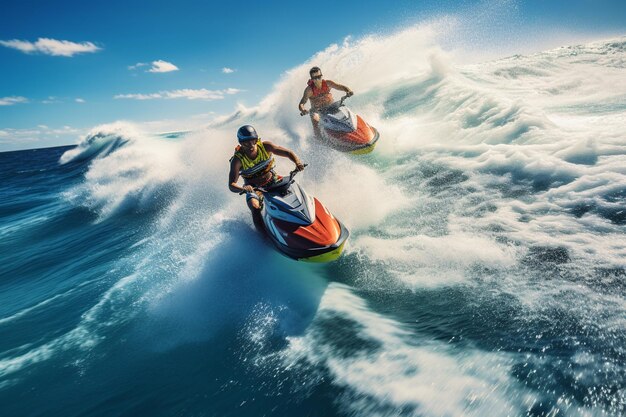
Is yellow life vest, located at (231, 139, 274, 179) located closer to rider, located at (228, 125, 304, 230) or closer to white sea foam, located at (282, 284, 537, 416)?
rider, located at (228, 125, 304, 230)

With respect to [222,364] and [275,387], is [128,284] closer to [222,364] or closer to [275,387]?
[222,364]

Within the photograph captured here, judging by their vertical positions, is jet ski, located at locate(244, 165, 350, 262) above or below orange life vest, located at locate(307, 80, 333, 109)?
below

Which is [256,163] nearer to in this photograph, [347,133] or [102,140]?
[347,133]

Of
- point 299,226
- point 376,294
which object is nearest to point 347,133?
point 299,226

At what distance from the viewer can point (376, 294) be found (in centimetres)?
489

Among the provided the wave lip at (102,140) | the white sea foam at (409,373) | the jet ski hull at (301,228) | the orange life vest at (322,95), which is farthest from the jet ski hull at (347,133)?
the wave lip at (102,140)

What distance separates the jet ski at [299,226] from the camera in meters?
4.95

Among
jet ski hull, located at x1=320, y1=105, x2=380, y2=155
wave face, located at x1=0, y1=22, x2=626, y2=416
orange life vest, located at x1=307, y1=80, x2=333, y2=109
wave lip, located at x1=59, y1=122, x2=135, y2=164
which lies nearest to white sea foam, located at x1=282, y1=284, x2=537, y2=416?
wave face, located at x1=0, y1=22, x2=626, y2=416

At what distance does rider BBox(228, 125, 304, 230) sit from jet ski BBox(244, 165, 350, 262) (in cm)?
22

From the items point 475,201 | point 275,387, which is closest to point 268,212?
point 275,387

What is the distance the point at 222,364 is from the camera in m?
4.16

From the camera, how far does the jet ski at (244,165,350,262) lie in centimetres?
495

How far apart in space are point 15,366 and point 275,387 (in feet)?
14.6

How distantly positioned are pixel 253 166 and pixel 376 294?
308 centimetres
